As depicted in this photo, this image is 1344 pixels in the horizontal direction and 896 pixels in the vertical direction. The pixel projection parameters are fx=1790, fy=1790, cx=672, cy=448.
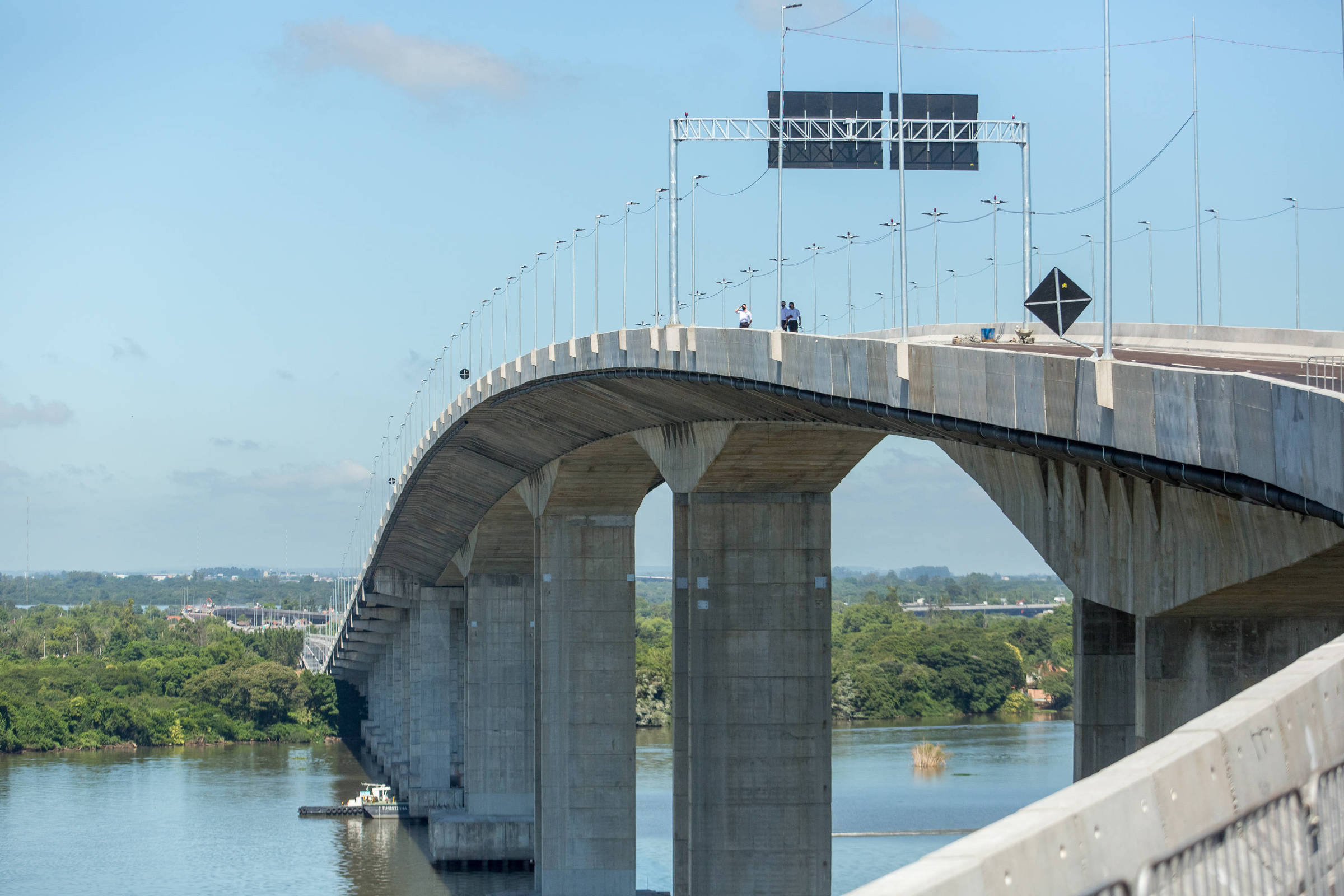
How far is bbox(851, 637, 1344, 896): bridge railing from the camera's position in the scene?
809cm

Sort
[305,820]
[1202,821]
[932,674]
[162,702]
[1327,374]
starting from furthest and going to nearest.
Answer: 1. [932,674]
2. [162,702]
3. [305,820]
4. [1327,374]
5. [1202,821]

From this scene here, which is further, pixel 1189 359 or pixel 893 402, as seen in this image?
pixel 1189 359

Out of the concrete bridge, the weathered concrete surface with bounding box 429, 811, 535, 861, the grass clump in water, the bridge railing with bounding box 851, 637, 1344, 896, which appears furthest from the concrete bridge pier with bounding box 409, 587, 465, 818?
the bridge railing with bounding box 851, 637, 1344, 896

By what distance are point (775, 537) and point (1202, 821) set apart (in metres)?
31.2

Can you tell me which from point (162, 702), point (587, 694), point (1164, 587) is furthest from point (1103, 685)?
point (162, 702)

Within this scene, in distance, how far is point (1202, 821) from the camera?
912 cm

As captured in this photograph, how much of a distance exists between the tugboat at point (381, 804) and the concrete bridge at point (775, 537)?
4.03 feet

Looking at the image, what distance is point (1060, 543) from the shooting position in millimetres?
24969

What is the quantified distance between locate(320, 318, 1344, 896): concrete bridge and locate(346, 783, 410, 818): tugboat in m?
→ 1.23

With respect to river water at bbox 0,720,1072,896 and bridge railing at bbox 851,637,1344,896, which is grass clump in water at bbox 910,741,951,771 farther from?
bridge railing at bbox 851,637,1344,896

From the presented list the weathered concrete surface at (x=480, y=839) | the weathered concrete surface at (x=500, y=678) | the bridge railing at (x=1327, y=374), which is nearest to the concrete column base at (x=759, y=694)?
the bridge railing at (x=1327, y=374)

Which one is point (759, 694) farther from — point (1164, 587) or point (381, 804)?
point (381, 804)

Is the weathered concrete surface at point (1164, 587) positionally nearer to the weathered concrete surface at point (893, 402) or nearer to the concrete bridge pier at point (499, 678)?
the weathered concrete surface at point (893, 402)

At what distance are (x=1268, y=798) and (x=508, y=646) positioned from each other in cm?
6353
